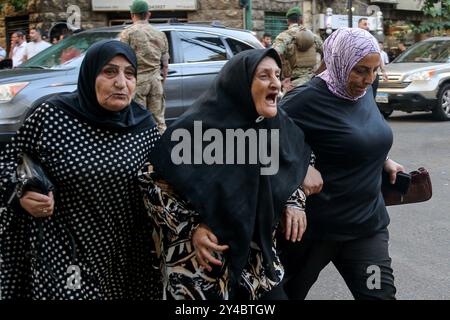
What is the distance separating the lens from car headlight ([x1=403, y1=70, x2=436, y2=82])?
44.0ft

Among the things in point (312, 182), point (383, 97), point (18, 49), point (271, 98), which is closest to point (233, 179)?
point (271, 98)

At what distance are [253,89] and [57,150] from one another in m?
0.83

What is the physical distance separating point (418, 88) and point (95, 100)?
11656 mm

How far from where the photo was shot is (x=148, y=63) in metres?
7.46

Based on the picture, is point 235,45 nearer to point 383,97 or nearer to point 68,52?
point 68,52

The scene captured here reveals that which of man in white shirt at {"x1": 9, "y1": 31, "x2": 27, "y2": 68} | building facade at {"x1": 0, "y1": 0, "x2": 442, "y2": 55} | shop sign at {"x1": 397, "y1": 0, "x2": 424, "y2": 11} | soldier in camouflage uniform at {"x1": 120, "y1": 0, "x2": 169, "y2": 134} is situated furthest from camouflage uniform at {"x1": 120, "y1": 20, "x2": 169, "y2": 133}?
shop sign at {"x1": 397, "y1": 0, "x2": 424, "y2": 11}

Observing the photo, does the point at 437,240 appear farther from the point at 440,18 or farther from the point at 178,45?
the point at 440,18

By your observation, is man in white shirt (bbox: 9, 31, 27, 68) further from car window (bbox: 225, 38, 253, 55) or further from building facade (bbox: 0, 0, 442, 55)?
car window (bbox: 225, 38, 253, 55)

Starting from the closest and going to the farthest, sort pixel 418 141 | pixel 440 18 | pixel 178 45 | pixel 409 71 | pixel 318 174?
pixel 318 174 < pixel 178 45 < pixel 418 141 < pixel 409 71 < pixel 440 18

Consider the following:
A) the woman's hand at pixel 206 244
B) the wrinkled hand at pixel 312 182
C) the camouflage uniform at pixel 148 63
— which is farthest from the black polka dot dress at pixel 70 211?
the camouflage uniform at pixel 148 63

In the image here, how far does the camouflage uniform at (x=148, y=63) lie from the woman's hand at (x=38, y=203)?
4897mm

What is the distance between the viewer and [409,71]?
13555 millimetres
